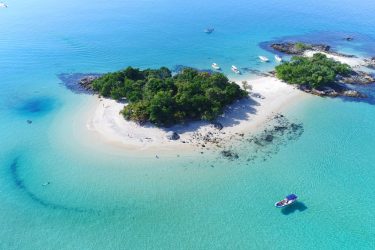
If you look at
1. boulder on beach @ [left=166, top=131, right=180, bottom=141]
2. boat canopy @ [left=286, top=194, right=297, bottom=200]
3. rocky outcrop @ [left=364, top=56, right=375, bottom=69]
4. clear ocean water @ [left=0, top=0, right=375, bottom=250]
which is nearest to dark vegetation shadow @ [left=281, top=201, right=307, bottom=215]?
clear ocean water @ [left=0, top=0, right=375, bottom=250]

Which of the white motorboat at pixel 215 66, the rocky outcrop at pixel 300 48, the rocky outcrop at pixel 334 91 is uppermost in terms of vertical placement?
the rocky outcrop at pixel 300 48

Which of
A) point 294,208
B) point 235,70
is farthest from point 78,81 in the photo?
point 294,208

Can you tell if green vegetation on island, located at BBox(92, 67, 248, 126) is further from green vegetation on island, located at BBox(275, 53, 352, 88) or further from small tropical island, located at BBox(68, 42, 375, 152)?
green vegetation on island, located at BBox(275, 53, 352, 88)

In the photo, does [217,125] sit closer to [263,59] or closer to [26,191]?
[26,191]

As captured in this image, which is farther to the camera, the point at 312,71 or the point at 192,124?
the point at 312,71

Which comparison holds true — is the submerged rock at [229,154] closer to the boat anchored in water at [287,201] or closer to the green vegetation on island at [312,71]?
the boat anchored in water at [287,201]

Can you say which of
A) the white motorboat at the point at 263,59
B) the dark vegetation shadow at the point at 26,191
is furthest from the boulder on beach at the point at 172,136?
the white motorboat at the point at 263,59

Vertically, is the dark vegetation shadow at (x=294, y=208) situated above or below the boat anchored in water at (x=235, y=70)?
below

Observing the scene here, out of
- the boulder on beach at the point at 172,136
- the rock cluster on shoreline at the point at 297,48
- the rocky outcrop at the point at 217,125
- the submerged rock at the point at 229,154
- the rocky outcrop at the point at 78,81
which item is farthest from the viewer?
the rock cluster on shoreline at the point at 297,48
